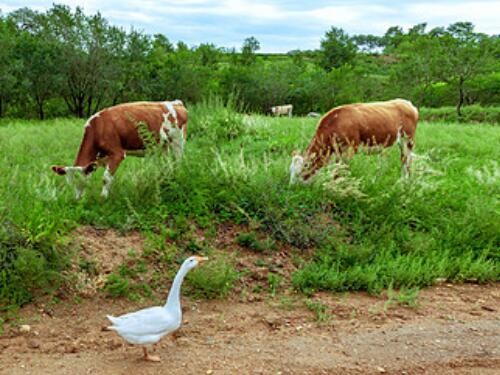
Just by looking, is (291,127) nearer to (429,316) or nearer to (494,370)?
(429,316)

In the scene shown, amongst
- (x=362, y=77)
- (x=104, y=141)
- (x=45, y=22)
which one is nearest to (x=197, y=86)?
(x=45, y=22)

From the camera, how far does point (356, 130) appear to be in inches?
338

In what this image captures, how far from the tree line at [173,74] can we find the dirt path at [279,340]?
14.8 metres

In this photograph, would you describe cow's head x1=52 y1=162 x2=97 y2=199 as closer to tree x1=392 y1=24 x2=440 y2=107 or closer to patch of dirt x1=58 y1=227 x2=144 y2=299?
patch of dirt x1=58 y1=227 x2=144 y2=299

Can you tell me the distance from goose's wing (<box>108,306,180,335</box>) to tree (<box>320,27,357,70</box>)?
58534 mm

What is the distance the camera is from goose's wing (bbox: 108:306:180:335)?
3.85m

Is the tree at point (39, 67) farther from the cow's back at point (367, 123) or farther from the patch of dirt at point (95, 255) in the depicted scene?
the patch of dirt at point (95, 255)

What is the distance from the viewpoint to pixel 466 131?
15633mm

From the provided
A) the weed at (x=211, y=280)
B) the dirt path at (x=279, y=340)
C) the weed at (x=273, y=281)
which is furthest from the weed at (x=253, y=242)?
the dirt path at (x=279, y=340)

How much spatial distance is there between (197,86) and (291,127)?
2383 centimetres

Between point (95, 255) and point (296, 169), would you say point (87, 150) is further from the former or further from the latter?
point (296, 169)

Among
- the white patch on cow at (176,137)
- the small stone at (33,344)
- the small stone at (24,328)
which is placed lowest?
the small stone at (33,344)

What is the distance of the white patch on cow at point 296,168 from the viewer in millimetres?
7324

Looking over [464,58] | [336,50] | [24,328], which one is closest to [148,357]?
[24,328]
